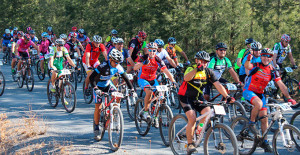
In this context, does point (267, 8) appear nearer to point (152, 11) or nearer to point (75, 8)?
point (152, 11)

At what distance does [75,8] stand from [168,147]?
23224mm

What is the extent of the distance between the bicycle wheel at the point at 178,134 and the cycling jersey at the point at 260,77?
1.67 meters

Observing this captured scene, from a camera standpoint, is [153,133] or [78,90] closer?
[153,133]

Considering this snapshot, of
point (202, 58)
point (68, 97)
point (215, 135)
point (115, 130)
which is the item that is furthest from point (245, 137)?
point (68, 97)

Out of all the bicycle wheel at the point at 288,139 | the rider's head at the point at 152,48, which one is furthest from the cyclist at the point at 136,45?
the bicycle wheel at the point at 288,139

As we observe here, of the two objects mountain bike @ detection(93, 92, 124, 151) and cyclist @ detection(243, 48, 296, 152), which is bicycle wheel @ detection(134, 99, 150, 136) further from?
cyclist @ detection(243, 48, 296, 152)

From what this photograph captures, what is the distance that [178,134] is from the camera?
6719 millimetres

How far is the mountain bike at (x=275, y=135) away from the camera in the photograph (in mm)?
5957

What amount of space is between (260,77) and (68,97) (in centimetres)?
636

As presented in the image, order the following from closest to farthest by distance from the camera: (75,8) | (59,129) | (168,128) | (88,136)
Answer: (168,128)
(88,136)
(59,129)
(75,8)

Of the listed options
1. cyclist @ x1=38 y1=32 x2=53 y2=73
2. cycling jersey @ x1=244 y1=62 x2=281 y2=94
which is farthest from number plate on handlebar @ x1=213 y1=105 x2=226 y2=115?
cyclist @ x1=38 y1=32 x2=53 y2=73

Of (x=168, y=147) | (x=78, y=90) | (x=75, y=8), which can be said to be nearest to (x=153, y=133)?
(x=168, y=147)

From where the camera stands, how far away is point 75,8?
28.6m

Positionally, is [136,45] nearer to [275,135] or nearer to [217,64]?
[217,64]
